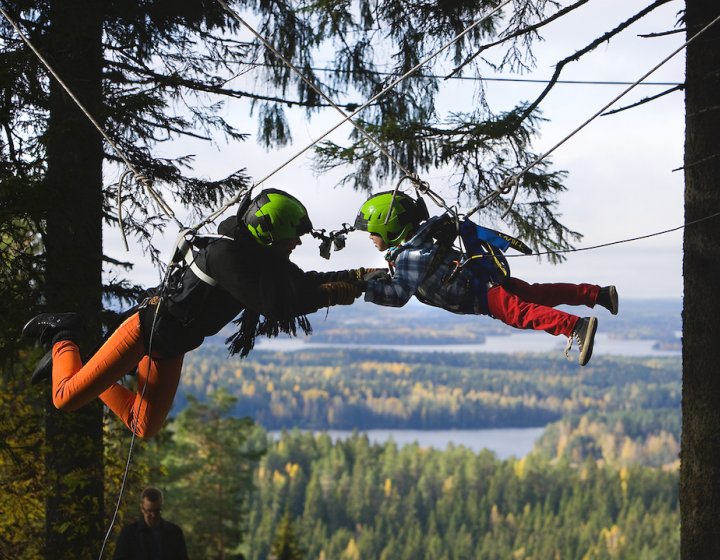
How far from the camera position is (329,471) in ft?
365

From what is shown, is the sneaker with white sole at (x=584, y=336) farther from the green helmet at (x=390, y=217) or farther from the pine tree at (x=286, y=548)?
the pine tree at (x=286, y=548)

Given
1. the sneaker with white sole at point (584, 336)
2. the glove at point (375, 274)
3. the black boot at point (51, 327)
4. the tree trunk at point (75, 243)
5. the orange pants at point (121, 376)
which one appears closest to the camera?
the sneaker with white sole at point (584, 336)

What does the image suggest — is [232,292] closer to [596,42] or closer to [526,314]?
[526,314]

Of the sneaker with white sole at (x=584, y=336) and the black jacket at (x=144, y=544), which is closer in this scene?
the sneaker with white sole at (x=584, y=336)

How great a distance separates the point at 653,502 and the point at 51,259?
111 meters

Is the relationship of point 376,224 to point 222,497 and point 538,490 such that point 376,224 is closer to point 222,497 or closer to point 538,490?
point 222,497

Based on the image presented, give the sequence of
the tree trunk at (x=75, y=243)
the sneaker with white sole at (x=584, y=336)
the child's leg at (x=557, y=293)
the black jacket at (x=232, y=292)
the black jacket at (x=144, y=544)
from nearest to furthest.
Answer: the sneaker with white sole at (x=584, y=336) → the black jacket at (x=232, y=292) → the child's leg at (x=557, y=293) → the black jacket at (x=144, y=544) → the tree trunk at (x=75, y=243)

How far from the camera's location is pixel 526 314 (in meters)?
4.43

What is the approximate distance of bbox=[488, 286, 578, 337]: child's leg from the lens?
14.2 feet

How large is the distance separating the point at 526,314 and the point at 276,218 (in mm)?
1181

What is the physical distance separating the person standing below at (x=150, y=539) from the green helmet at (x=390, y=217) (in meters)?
3.67

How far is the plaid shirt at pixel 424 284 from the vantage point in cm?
450

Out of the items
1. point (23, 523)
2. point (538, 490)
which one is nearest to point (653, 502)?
point (538, 490)

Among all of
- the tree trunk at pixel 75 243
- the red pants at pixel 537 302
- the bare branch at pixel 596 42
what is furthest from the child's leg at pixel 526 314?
the tree trunk at pixel 75 243
